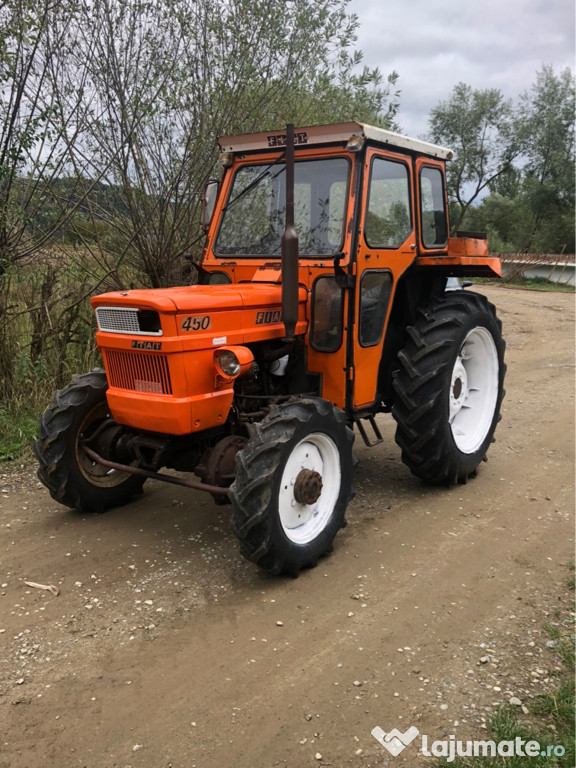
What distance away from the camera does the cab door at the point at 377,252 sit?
4.34m

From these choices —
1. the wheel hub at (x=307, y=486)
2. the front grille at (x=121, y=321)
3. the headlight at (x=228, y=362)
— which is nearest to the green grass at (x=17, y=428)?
the front grille at (x=121, y=321)

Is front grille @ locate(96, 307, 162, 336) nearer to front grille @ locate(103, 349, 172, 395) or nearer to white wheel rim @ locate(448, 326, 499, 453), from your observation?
front grille @ locate(103, 349, 172, 395)

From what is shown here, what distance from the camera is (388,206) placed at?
15.1ft

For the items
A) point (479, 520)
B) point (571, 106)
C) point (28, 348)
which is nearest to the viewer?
point (479, 520)

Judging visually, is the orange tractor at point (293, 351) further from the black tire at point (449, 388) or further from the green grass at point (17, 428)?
the green grass at point (17, 428)

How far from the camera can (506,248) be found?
29.0 meters

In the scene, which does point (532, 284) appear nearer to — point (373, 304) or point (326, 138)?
point (373, 304)

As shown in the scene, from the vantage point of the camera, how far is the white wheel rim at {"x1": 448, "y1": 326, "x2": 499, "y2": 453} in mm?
5344

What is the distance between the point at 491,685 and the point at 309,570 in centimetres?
124

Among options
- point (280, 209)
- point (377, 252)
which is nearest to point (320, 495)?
point (377, 252)

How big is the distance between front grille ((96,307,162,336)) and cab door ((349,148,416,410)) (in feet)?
4.61

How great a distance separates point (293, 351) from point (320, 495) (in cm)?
99

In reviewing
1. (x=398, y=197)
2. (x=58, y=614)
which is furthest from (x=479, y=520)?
(x=58, y=614)

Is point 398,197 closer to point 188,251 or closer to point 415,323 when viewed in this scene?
point 415,323
